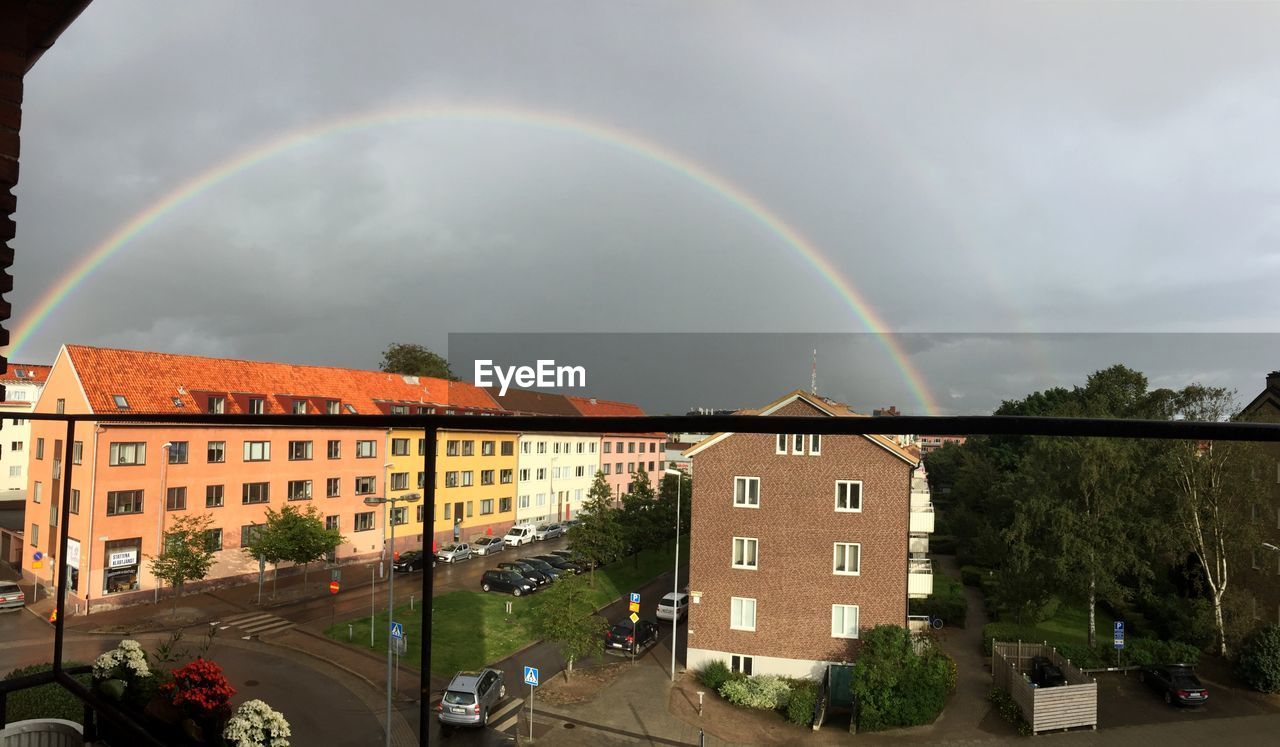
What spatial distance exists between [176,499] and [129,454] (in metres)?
2.42

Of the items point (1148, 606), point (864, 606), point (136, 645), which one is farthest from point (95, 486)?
point (1148, 606)

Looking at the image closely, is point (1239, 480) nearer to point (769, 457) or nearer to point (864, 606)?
point (864, 606)

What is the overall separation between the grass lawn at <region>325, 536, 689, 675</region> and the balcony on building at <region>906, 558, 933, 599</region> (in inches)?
129

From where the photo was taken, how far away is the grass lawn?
1720 mm

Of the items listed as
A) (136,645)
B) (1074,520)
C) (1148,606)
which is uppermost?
(136,645)

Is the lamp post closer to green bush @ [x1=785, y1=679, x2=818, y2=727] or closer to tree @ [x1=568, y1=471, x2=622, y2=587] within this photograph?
tree @ [x1=568, y1=471, x2=622, y2=587]

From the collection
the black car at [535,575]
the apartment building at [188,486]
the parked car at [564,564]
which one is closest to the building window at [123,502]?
the apartment building at [188,486]

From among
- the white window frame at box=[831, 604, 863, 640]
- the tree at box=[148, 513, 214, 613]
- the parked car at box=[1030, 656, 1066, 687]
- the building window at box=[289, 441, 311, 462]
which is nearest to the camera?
the building window at box=[289, 441, 311, 462]

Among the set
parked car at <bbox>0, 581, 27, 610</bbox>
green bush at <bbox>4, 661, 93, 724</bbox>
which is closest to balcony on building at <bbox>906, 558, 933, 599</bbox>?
green bush at <bbox>4, 661, 93, 724</bbox>

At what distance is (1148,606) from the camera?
858 centimetres

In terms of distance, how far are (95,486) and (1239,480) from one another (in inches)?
379

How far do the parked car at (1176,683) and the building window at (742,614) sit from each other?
13.2 ft

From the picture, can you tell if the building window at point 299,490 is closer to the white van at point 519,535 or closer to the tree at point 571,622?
the white van at point 519,535

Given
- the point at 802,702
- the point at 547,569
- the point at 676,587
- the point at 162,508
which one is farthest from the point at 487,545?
the point at 802,702
